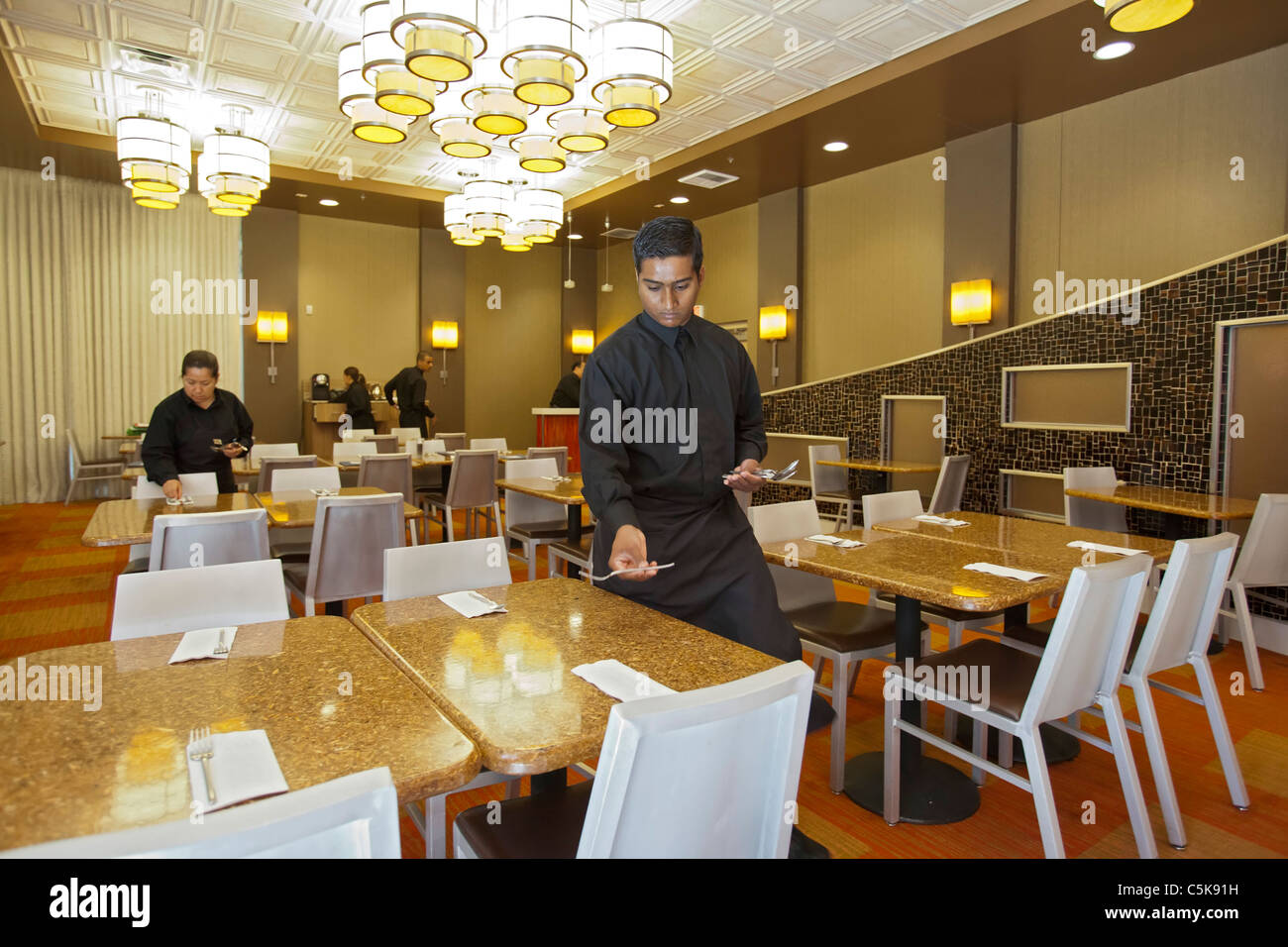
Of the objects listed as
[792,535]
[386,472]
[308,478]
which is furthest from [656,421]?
[386,472]

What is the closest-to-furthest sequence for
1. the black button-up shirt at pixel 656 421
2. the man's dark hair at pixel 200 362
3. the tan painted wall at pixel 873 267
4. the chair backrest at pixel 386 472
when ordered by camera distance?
the black button-up shirt at pixel 656 421 < the man's dark hair at pixel 200 362 < the chair backrest at pixel 386 472 < the tan painted wall at pixel 873 267

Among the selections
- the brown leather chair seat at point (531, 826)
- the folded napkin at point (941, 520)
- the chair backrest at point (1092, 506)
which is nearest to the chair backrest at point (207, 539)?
the brown leather chair seat at point (531, 826)

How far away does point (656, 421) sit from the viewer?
2.05 meters

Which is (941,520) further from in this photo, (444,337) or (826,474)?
(444,337)

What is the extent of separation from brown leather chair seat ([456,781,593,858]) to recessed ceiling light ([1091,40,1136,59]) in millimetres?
6010

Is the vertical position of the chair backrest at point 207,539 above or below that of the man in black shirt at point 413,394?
below

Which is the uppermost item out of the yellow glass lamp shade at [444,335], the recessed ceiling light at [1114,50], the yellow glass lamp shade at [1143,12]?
the recessed ceiling light at [1114,50]

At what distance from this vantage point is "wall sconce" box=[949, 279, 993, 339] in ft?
22.5

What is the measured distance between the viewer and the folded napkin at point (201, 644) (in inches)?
63.0

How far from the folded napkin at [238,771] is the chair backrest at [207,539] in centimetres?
199

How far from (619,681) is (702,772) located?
1.30 feet

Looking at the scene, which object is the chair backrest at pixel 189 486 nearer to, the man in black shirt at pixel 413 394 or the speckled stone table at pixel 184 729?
the speckled stone table at pixel 184 729

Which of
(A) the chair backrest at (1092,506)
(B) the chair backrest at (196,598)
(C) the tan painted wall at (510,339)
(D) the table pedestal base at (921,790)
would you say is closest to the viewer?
(B) the chair backrest at (196,598)
